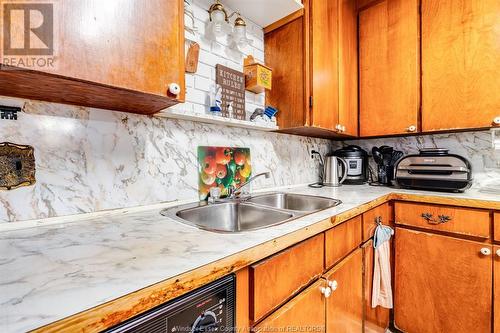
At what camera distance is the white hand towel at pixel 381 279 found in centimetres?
129

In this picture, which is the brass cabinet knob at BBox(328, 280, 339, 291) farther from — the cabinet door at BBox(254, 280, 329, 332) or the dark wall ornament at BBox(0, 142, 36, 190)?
the dark wall ornament at BBox(0, 142, 36, 190)

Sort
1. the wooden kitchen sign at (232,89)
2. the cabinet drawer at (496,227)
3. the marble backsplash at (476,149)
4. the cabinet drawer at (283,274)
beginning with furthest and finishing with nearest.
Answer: the marble backsplash at (476,149)
the wooden kitchen sign at (232,89)
the cabinet drawer at (496,227)
the cabinet drawer at (283,274)

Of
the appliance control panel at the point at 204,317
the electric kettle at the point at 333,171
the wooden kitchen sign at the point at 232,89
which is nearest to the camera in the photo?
the appliance control panel at the point at 204,317

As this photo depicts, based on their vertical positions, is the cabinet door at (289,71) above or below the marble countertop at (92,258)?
above

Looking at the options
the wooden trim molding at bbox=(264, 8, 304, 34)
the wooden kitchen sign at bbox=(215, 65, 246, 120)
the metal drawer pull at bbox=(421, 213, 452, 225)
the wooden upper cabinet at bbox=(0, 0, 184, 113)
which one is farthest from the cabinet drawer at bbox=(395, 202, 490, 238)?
the wooden upper cabinet at bbox=(0, 0, 184, 113)

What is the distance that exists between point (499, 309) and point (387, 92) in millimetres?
1406

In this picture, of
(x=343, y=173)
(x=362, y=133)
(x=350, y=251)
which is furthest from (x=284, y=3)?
(x=350, y=251)

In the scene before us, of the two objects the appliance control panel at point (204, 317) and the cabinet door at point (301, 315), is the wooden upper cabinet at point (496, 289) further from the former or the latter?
the appliance control panel at point (204, 317)

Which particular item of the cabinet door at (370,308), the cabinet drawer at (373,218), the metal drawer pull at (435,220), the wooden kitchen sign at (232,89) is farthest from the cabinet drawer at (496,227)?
the wooden kitchen sign at (232,89)

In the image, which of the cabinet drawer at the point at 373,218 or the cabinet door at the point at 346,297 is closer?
the cabinet door at the point at 346,297

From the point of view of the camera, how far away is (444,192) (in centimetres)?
148

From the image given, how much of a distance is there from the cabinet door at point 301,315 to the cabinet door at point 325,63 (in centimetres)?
93

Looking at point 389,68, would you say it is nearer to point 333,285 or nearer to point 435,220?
point 435,220

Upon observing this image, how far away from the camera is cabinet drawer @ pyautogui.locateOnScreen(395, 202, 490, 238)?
1205 mm
